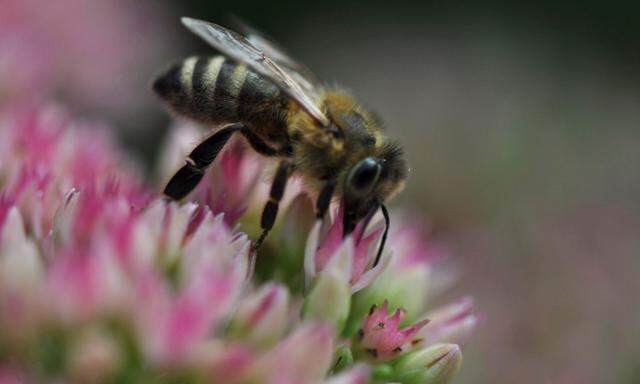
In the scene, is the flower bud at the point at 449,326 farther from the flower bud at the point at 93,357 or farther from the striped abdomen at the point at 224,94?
the flower bud at the point at 93,357

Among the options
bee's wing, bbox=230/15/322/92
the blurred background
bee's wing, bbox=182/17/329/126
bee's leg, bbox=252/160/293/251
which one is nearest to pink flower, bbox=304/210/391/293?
bee's leg, bbox=252/160/293/251

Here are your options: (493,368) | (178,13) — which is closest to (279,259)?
(493,368)

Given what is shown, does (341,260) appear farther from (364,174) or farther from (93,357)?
(93,357)

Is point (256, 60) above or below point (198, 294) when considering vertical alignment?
above

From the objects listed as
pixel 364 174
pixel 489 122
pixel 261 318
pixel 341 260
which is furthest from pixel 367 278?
pixel 489 122

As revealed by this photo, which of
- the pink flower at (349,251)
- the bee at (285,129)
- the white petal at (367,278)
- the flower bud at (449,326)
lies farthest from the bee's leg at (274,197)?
the flower bud at (449,326)

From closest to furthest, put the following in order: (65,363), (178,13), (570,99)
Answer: (65,363), (570,99), (178,13)

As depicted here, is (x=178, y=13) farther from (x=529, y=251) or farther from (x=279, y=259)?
(x=279, y=259)
